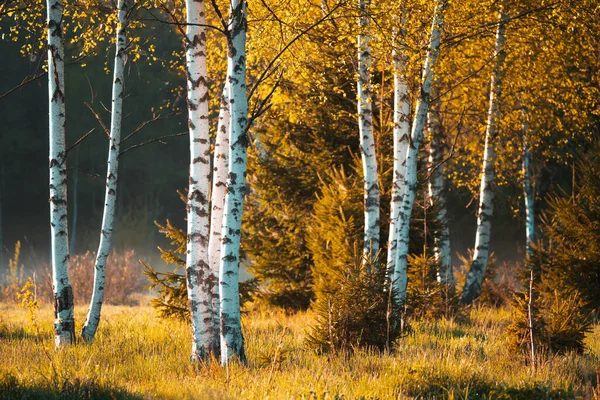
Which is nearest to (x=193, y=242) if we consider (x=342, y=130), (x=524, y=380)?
(x=524, y=380)

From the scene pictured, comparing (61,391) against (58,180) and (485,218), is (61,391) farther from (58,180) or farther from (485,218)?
(485,218)

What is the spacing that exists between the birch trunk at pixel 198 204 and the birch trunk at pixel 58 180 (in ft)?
5.97

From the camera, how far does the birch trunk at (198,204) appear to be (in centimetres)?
695

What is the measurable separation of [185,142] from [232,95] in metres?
39.9

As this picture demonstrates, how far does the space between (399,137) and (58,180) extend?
4.94m

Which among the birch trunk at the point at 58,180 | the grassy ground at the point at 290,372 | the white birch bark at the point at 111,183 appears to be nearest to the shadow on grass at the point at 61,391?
the grassy ground at the point at 290,372

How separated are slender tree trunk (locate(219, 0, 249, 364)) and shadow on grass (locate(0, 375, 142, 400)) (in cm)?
136

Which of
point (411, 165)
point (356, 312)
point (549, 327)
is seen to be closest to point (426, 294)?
point (411, 165)

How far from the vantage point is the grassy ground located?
5.48 m

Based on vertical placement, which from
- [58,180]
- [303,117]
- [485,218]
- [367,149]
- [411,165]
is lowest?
[58,180]

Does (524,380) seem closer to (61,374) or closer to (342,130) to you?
(61,374)

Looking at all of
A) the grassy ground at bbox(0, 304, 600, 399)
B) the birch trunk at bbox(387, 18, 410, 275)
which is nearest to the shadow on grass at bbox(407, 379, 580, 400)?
the grassy ground at bbox(0, 304, 600, 399)

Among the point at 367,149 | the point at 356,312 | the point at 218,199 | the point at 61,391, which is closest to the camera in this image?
the point at 61,391

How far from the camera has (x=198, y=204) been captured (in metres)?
6.93
